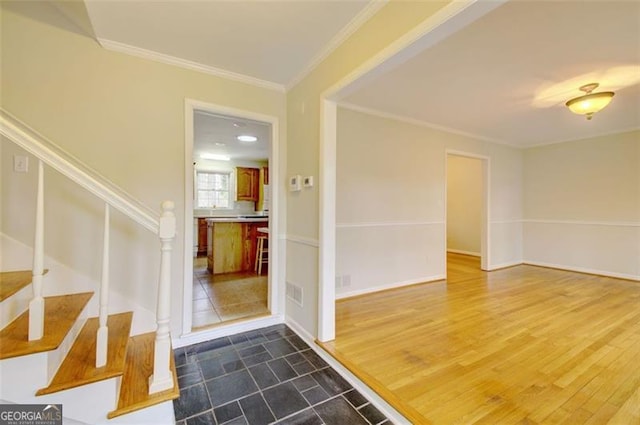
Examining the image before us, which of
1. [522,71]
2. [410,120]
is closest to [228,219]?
[410,120]

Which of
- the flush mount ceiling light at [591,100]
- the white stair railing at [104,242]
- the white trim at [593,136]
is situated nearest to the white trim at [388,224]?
the flush mount ceiling light at [591,100]

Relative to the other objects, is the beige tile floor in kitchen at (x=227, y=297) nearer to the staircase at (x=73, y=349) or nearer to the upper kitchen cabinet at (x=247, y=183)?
the staircase at (x=73, y=349)

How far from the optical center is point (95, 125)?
6.86 ft

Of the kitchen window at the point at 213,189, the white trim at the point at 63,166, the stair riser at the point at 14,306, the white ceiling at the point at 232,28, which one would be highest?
the white ceiling at the point at 232,28

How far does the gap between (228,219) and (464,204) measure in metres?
5.74

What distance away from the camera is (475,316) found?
2.87 m

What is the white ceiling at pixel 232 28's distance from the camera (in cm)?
176

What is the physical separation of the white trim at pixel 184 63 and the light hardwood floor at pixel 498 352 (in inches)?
102

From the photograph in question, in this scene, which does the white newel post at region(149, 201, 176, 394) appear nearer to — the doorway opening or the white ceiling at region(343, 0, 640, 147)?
the doorway opening

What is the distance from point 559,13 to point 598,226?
4.80m

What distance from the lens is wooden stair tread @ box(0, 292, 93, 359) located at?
1171 mm

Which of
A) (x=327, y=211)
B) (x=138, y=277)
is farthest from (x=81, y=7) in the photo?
(x=327, y=211)

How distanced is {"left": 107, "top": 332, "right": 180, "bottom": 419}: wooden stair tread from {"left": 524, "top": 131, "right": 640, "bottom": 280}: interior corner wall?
6674mm

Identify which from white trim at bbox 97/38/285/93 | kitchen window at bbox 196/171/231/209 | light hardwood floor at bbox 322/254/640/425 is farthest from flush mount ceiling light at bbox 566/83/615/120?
kitchen window at bbox 196/171/231/209
